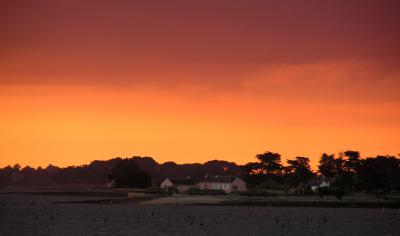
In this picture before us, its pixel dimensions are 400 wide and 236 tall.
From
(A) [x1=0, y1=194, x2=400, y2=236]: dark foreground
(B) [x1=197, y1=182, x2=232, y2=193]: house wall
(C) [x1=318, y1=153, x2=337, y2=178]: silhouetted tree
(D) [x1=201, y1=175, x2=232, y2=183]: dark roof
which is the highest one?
(C) [x1=318, y1=153, x2=337, y2=178]: silhouetted tree

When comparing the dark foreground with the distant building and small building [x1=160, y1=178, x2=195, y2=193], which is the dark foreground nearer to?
the distant building

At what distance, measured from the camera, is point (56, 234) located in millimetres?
41062

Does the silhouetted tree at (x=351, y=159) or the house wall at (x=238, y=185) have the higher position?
the silhouetted tree at (x=351, y=159)

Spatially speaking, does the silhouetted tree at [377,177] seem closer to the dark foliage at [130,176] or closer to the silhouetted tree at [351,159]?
the silhouetted tree at [351,159]

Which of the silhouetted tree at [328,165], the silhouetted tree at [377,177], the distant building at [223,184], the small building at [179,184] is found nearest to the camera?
the silhouetted tree at [377,177]

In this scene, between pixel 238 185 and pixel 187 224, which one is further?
pixel 238 185

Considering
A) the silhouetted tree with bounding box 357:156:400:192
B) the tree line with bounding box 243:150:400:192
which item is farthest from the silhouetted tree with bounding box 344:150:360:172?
the silhouetted tree with bounding box 357:156:400:192

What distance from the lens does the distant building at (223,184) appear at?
489 ft

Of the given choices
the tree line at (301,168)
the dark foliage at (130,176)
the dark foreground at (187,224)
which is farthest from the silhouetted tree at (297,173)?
the dark foreground at (187,224)

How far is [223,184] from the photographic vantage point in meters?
150

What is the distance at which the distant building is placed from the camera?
14912 cm

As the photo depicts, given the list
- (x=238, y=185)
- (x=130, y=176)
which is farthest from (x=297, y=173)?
(x=130, y=176)

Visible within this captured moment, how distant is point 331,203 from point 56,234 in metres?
58.3

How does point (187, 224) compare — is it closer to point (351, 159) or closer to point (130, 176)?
point (130, 176)
